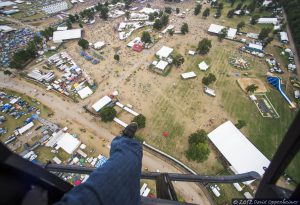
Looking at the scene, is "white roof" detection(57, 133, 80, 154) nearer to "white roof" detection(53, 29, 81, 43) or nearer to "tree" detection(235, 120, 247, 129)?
"tree" detection(235, 120, 247, 129)

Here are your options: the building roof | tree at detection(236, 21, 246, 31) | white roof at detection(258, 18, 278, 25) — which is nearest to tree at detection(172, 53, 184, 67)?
tree at detection(236, 21, 246, 31)

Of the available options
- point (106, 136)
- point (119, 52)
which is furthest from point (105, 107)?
point (119, 52)

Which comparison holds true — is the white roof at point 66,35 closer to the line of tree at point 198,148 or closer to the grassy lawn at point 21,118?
the grassy lawn at point 21,118

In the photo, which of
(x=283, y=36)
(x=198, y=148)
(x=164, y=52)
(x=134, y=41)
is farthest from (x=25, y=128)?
(x=283, y=36)

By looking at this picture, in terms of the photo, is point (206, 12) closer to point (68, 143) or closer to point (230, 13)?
point (230, 13)

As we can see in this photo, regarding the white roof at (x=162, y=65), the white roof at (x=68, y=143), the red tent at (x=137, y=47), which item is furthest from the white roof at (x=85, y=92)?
the red tent at (x=137, y=47)
